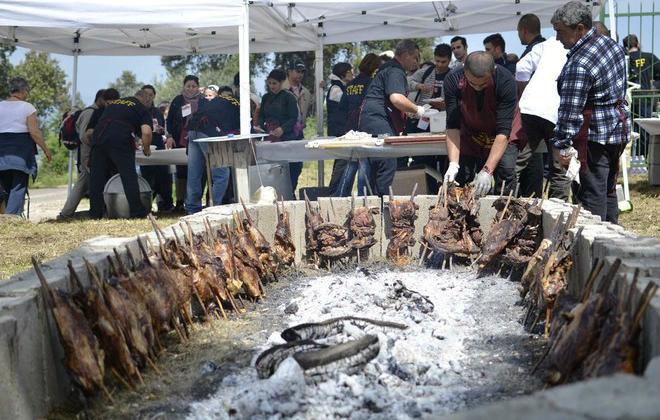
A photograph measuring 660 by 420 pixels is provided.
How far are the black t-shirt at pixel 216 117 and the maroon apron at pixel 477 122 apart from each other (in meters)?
4.47

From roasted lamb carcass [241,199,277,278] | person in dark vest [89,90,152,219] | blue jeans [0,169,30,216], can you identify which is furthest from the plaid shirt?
blue jeans [0,169,30,216]

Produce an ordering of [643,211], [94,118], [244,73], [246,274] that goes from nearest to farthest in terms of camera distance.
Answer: [246,274] → [244,73] → [643,211] → [94,118]

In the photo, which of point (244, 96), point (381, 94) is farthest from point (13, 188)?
point (381, 94)

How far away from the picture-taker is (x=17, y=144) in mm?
12211

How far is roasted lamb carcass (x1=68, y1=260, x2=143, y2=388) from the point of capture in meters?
4.17

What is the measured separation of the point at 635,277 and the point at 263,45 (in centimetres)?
1117

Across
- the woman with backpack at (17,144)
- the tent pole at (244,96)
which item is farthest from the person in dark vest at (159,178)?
the tent pole at (244,96)

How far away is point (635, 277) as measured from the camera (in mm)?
3668

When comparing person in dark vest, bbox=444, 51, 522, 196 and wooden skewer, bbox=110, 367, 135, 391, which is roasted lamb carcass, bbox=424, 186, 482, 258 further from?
wooden skewer, bbox=110, 367, 135, 391

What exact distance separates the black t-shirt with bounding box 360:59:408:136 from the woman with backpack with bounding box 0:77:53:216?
201 inches

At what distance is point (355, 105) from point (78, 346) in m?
7.67

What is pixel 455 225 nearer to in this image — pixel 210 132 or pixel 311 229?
pixel 311 229

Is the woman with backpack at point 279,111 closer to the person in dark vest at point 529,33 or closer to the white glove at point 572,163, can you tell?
the person in dark vest at point 529,33

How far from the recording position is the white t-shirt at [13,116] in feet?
39.8
